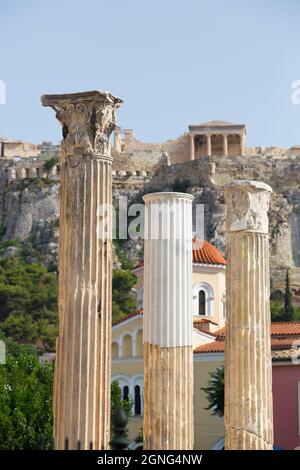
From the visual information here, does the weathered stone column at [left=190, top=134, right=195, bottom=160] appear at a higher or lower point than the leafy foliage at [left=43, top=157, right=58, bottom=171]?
higher

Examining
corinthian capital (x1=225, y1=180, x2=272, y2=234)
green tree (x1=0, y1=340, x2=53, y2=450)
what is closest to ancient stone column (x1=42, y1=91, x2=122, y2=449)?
corinthian capital (x1=225, y1=180, x2=272, y2=234)

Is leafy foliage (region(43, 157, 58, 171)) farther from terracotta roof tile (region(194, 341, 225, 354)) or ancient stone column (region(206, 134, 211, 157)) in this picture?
terracotta roof tile (region(194, 341, 225, 354))

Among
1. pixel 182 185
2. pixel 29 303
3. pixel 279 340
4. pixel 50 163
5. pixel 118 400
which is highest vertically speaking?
pixel 50 163

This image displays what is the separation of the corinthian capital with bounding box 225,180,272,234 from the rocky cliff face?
4361cm

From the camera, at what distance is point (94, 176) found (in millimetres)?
10812

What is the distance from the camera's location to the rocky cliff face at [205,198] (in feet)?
198

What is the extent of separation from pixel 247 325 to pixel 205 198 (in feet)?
165

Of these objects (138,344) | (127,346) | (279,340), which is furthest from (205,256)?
(279,340)

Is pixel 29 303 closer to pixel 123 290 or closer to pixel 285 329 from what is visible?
pixel 123 290

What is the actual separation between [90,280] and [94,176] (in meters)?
1.15

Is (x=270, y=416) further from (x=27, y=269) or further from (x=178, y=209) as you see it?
(x=27, y=269)

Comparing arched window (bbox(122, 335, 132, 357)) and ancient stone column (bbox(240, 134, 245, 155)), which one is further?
ancient stone column (bbox(240, 134, 245, 155))

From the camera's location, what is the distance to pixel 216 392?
25344 mm

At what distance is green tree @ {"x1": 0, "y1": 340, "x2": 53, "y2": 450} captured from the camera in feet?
79.0
